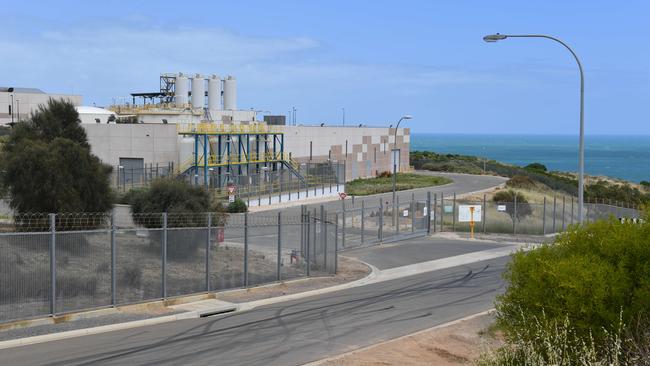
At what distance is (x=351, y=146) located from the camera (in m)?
84.8

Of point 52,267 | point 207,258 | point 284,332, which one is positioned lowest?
point 284,332

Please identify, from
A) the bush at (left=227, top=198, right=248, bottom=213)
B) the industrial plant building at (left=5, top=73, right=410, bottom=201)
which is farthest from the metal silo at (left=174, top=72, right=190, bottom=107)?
the bush at (left=227, top=198, right=248, bottom=213)

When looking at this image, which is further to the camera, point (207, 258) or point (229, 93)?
point (229, 93)

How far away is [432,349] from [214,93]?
7759 cm

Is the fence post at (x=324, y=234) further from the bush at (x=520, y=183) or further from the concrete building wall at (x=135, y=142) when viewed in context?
the bush at (x=520, y=183)

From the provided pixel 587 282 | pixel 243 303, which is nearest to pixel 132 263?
pixel 243 303

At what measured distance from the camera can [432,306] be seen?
19.5 metres

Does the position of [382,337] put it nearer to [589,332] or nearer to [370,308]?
[370,308]

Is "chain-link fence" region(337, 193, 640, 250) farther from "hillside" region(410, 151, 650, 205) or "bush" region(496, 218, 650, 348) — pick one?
"bush" region(496, 218, 650, 348)

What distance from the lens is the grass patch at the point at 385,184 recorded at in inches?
2687

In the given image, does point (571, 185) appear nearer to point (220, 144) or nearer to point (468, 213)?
point (220, 144)

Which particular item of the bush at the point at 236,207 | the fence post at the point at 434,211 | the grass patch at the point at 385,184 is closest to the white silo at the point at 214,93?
the grass patch at the point at 385,184

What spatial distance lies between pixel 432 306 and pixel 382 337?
430 centimetres

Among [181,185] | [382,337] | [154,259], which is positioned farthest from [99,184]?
[382,337]
